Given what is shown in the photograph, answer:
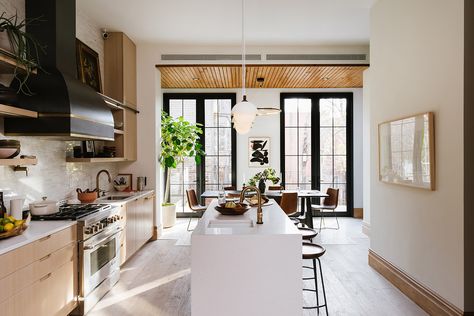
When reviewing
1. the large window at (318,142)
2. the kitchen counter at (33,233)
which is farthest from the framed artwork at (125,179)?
the large window at (318,142)

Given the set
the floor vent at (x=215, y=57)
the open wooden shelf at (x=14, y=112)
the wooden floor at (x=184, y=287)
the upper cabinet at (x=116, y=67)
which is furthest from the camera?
the floor vent at (x=215, y=57)

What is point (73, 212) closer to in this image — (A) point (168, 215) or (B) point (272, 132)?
(A) point (168, 215)

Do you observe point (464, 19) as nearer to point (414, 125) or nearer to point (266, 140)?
point (414, 125)

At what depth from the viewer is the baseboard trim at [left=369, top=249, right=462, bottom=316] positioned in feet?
8.93

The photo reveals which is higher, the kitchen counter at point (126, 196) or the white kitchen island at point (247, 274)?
the kitchen counter at point (126, 196)

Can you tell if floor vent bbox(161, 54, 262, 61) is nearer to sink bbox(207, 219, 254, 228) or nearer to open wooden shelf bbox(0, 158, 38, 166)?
open wooden shelf bbox(0, 158, 38, 166)

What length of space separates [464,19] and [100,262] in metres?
3.98

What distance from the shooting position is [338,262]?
448 cm

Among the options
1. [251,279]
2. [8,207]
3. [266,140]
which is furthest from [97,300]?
[266,140]

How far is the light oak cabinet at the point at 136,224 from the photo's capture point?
419cm

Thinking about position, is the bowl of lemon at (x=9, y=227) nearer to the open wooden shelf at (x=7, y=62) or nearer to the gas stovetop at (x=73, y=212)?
the gas stovetop at (x=73, y=212)

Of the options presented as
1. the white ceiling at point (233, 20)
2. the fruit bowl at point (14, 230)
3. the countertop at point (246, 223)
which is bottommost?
the countertop at point (246, 223)

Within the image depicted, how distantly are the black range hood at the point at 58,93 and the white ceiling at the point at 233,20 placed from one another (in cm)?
102

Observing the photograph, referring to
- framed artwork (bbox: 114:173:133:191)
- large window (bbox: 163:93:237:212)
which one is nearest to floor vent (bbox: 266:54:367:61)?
large window (bbox: 163:93:237:212)
